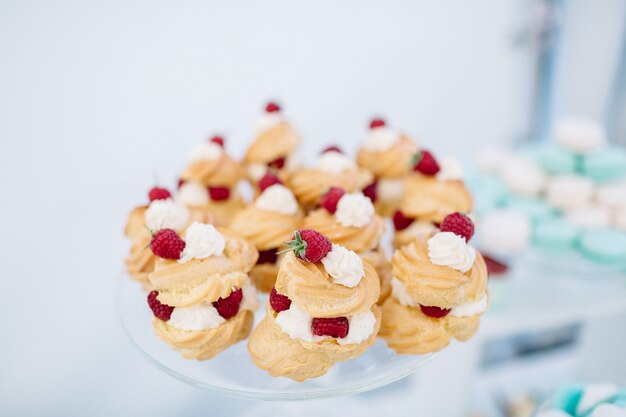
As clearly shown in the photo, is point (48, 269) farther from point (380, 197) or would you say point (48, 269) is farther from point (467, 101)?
point (467, 101)

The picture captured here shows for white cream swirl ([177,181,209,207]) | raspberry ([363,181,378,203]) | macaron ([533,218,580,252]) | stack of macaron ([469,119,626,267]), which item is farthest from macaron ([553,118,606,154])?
white cream swirl ([177,181,209,207])

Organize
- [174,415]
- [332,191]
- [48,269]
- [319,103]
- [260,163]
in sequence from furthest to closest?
1. [319,103]
2. [174,415]
3. [48,269]
4. [260,163]
5. [332,191]

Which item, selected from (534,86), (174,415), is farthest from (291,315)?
(534,86)

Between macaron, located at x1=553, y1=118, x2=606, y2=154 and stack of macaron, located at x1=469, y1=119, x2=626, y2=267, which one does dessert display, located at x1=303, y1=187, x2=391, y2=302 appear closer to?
stack of macaron, located at x1=469, y1=119, x2=626, y2=267

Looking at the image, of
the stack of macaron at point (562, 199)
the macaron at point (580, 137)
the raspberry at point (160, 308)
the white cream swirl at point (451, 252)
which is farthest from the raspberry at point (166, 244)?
the macaron at point (580, 137)

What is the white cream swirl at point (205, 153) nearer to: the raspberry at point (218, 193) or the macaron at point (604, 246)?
the raspberry at point (218, 193)

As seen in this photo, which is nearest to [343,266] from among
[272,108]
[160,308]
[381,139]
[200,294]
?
[200,294]
